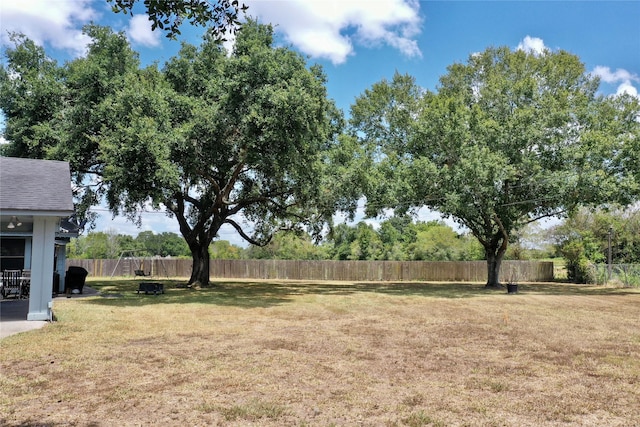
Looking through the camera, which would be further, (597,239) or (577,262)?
(597,239)

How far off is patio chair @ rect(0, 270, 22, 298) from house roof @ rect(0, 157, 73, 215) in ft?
15.1

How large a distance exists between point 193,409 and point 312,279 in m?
29.6

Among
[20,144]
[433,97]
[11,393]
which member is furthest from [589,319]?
[20,144]

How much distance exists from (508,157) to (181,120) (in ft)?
50.6

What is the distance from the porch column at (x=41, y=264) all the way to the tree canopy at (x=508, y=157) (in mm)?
13822

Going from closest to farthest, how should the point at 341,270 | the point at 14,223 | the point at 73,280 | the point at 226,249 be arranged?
the point at 14,223, the point at 73,280, the point at 341,270, the point at 226,249

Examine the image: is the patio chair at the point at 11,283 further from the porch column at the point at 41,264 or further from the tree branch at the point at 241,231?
the tree branch at the point at 241,231

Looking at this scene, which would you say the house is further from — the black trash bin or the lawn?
the black trash bin

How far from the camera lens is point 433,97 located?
87.4ft

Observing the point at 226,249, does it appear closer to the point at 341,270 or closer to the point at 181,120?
the point at 341,270

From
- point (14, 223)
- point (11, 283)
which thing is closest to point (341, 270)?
point (11, 283)

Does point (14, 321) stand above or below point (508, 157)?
below

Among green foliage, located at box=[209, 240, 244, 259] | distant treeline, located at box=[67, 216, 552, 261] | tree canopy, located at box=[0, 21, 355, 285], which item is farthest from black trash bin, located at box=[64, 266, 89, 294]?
green foliage, located at box=[209, 240, 244, 259]

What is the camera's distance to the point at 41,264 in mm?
9812
